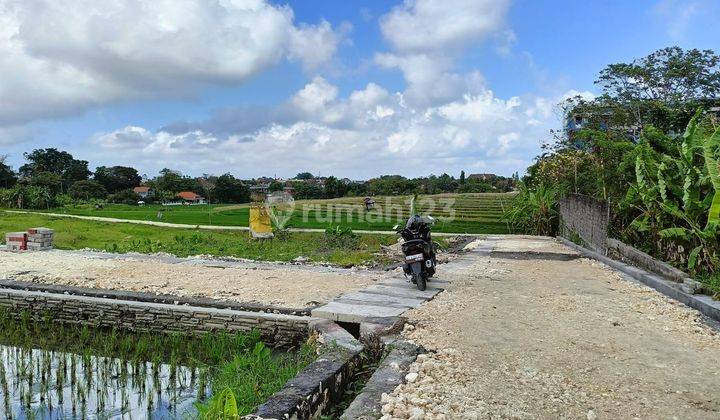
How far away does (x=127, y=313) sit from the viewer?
711cm

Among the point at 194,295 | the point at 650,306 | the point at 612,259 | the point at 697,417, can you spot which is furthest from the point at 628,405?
the point at 612,259

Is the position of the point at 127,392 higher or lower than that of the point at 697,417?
lower

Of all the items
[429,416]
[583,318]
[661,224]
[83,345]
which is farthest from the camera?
[661,224]

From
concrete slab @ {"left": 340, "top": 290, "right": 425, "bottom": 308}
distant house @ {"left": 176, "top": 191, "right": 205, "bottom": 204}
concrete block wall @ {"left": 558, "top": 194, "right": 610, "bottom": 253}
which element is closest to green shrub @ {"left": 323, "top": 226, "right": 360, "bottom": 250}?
concrete block wall @ {"left": 558, "top": 194, "right": 610, "bottom": 253}

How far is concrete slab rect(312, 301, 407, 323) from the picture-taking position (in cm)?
586

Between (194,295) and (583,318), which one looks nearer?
(583,318)

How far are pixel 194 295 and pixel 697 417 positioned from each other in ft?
19.6

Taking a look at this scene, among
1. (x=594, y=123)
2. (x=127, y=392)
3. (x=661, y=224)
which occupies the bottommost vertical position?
(x=127, y=392)

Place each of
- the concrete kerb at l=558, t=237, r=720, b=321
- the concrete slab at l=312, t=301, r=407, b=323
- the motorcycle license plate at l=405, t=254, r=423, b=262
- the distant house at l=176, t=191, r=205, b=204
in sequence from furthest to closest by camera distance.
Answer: the distant house at l=176, t=191, r=205, b=204
the motorcycle license plate at l=405, t=254, r=423, b=262
the concrete kerb at l=558, t=237, r=720, b=321
the concrete slab at l=312, t=301, r=407, b=323

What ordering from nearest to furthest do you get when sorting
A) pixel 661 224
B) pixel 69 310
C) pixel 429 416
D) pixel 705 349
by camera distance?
pixel 429 416 < pixel 705 349 < pixel 69 310 < pixel 661 224

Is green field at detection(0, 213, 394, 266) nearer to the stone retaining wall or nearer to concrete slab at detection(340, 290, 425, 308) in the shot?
concrete slab at detection(340, 290, 425, 308)

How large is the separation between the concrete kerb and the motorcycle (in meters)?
3.15

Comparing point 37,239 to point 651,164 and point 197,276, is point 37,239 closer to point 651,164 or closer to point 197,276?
point 197,276

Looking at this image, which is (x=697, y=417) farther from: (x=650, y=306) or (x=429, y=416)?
(x=650, y=306)
